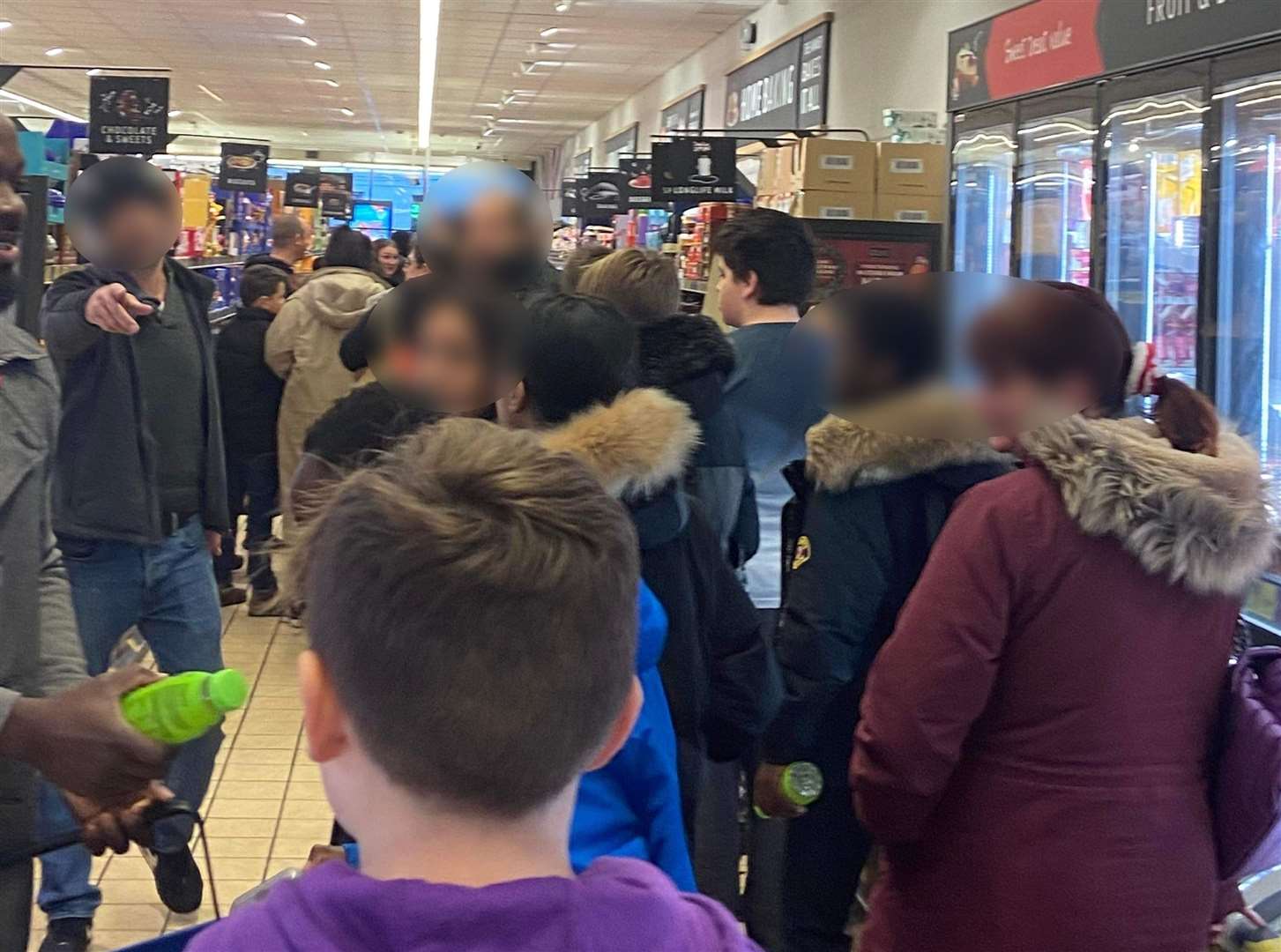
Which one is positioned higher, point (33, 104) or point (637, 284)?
point (33, 104)

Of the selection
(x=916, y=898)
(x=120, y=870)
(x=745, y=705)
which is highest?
(x=745, y=705)

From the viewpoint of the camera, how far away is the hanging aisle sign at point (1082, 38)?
394 cm

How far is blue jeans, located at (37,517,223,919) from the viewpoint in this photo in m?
3.15

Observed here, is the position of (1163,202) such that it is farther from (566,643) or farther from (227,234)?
(227,234)

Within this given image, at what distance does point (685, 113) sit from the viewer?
15.5 m

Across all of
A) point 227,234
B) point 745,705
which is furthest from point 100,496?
point 227,234

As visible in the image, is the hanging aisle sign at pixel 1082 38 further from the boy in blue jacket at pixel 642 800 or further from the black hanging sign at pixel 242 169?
the black hanging sign at pixel 242 169

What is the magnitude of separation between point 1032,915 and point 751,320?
177 cm

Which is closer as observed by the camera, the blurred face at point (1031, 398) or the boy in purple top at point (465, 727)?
the boy in purple top at point (465, 727)

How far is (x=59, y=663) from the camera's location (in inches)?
73.5

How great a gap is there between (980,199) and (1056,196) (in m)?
0.84

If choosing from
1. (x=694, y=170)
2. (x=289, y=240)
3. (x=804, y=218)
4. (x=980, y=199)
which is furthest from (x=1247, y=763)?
(x=694, y=170)

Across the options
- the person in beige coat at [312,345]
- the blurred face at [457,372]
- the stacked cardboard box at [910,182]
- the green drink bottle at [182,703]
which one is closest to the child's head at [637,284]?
the blurred face at [457,372]

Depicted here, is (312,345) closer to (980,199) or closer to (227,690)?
(980,199)
